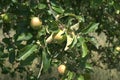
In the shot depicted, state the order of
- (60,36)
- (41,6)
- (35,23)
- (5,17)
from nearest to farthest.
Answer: (60,36)
(35,23)
(41,6)
(5,17)

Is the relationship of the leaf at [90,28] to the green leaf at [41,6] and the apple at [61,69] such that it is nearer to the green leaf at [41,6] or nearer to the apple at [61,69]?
the apple at [61,69]

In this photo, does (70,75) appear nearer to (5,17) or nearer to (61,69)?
(61,69)

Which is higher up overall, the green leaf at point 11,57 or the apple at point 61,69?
the apple at point 61,69

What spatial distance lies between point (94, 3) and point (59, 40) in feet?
2.51

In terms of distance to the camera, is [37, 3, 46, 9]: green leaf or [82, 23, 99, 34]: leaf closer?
[82, 23, 99, 34]: leaf

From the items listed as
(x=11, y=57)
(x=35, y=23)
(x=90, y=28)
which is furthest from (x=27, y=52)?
(x=11, y=57)

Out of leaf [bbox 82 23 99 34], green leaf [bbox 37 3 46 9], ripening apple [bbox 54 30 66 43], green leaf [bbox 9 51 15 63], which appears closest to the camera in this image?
ripening apple [bbox 54 30 66 43]

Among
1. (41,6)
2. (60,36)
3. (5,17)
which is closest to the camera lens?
(60,36)

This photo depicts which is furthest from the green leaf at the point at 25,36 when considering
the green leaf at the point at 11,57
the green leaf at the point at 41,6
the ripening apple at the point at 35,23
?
the green leaf at the point at 11,57

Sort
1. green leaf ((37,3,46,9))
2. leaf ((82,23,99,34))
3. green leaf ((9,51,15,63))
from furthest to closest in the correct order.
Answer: green leaf ((9,51,15,63)) → green leaf ((37,3,46,9)) → leaf ((82,23,99,34))

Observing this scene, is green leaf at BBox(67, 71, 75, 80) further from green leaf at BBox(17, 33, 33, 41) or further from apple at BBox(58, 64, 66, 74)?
green leaf at BBox(17, 33, 33, 41)

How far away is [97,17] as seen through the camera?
360cm

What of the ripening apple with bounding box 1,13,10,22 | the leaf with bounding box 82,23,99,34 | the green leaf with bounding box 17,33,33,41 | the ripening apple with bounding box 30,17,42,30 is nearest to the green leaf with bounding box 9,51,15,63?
the ripening apple with bounding box 1,13,10,22

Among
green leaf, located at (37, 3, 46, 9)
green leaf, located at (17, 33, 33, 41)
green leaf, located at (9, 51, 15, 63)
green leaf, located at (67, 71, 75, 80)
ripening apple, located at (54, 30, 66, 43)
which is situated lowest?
green leaf, located at (9, 51, 15, 63)
